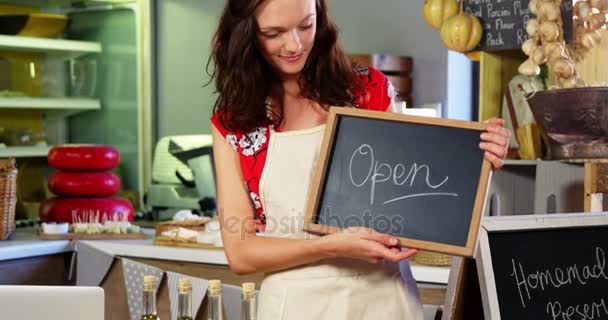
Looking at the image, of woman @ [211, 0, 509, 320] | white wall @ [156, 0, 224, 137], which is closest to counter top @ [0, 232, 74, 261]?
woman @ [211, 0, 509, 320]

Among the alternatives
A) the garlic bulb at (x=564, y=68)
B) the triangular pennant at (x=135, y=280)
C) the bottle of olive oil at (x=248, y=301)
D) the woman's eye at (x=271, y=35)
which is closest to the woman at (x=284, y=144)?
the woman's eye at (x=271, y=35)

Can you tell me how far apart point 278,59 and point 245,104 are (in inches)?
4.5

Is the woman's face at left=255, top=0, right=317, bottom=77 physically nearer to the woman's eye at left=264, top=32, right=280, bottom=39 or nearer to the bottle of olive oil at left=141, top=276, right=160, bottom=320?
the woman's eye at left=264, top=32, right=280, bottom=39

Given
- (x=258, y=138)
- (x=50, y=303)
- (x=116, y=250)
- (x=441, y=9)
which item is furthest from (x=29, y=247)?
(x=50, y=303)

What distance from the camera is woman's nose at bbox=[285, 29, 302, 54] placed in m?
1.70

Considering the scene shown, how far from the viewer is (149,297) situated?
1587mm

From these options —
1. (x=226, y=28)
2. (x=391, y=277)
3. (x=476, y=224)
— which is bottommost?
(x=391, y=277)

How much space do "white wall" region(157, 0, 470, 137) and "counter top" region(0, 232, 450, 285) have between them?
1.84 metres

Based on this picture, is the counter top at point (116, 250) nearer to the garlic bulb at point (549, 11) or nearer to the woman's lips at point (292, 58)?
the garlic bulb at point (549, 11)

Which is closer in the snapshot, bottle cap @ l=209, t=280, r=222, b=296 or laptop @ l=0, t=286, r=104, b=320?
laptop @ l=0, t=286, r=104, b=320

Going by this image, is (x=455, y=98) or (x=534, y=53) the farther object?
(x=455, y=98)

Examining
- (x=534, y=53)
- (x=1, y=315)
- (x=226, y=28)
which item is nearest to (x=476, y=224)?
(x=226, y=28)

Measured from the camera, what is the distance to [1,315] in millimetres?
1392

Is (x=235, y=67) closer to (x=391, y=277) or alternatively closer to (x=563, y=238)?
(x=391, y=277)
